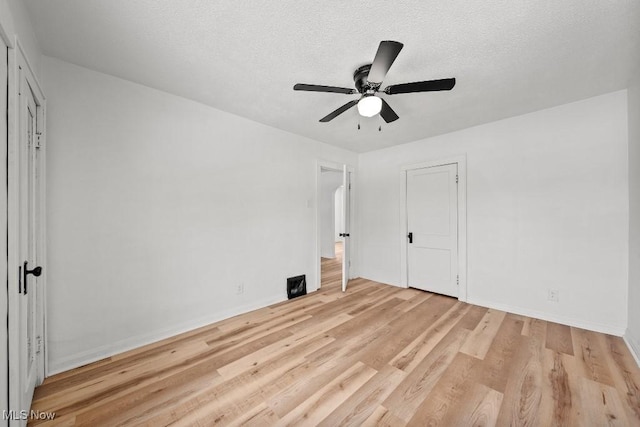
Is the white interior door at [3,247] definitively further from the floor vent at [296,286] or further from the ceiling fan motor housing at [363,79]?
the floor vent at [296,286]

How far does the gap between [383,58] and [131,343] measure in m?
3.08

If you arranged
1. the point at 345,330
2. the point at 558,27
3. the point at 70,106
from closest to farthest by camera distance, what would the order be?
1. the point at 558,27
2. the point at 70,106
3. the point at 345,330

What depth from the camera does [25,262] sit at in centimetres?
136

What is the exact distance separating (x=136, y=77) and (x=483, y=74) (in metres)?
3.06

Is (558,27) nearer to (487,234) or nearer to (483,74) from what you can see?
(483,74)

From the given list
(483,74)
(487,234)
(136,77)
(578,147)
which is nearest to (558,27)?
(483,74)

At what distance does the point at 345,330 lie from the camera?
261 centimetres

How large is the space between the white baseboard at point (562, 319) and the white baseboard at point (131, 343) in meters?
3.15

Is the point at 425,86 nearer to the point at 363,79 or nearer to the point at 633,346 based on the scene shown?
the point at 363,79

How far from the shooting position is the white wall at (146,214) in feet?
6.37

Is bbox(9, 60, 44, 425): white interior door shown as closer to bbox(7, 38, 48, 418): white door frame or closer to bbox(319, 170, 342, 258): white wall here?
bbox(7, 38, 48, 418): white door frame

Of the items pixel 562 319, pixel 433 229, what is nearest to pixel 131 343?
pixel 433 229

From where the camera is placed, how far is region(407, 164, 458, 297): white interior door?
3564mm

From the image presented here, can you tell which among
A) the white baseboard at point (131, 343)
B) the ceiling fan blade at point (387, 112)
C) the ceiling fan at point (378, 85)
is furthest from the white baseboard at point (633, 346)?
the white baseboard at point (131, 343)
